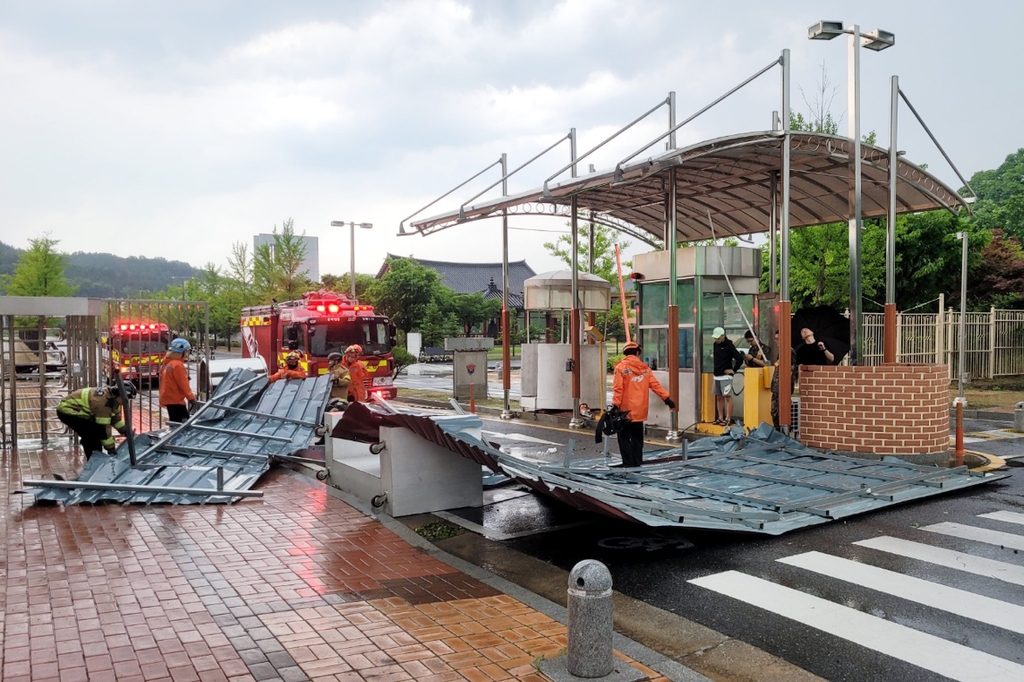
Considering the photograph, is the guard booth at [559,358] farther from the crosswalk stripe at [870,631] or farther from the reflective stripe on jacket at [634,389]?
the crosswalk stripe at [870,631]

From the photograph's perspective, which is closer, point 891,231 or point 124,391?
point 124,391

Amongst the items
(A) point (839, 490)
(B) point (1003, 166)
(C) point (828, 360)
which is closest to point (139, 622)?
(A) point (839, 490)

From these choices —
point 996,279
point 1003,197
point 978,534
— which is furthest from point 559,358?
point 1003,197

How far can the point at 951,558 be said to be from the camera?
21.9 ft

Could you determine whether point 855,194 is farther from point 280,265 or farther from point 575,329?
point 280,265

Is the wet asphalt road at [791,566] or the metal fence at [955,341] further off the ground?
the metal fence at [955,341]

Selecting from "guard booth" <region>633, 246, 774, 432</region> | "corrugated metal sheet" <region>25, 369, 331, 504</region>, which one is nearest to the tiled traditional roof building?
"guard booth" <region>633, 246, 774, 432</region>

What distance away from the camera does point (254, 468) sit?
33.6ft

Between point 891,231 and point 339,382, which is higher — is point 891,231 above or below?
above

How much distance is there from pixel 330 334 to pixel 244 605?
545 inches

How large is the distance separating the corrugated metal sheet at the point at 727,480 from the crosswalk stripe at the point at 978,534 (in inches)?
26.0

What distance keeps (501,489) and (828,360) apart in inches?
225

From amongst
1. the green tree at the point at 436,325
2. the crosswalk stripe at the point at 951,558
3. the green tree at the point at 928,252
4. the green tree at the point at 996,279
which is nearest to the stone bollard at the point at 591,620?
the crosswalk stripe at the point at 951,558

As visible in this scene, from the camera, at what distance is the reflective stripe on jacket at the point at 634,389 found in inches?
386
